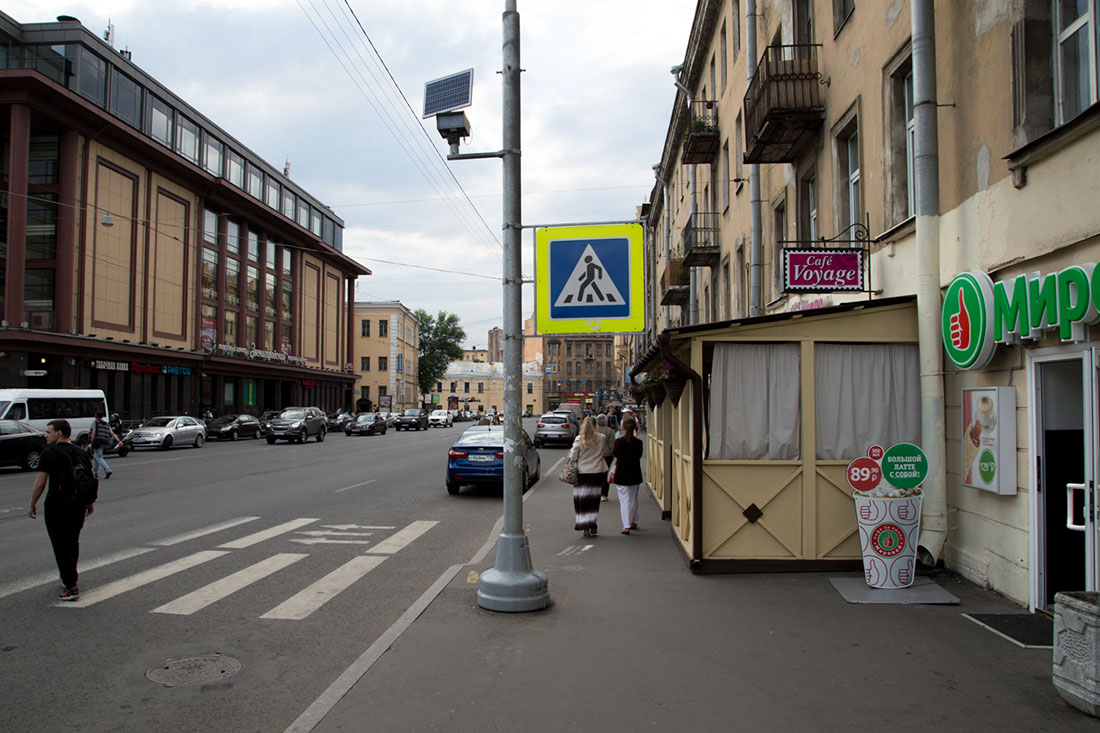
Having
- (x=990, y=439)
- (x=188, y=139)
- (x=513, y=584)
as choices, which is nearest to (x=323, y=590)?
(x=513, y=584)

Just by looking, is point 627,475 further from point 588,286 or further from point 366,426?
point 366,426

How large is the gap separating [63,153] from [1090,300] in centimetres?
3776

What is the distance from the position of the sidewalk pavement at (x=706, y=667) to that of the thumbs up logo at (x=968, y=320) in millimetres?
2179

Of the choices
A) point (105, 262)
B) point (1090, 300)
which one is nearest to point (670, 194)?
point (105, 262)

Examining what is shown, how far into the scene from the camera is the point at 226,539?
9.98 m

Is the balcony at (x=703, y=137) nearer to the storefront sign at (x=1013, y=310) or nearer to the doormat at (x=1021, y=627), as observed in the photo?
the storefront sign at (x=1013, y=310)

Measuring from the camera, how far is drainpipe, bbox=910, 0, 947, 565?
762cm

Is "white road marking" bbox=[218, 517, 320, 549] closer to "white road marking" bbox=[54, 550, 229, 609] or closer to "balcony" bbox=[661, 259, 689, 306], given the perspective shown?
"white road marking" bbox=[54, 550, 229, 609]

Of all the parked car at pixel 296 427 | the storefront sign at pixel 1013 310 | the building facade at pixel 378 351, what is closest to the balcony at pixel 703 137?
the storefront sign at pixel 1013 310

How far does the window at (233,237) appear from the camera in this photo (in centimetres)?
4758

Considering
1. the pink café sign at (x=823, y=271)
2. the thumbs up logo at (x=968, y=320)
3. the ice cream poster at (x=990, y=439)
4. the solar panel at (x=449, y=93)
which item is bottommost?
the ice cream poster at (x=990, y=439)

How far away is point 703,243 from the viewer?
71.4 ft

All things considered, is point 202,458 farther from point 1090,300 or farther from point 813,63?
point 1090,300

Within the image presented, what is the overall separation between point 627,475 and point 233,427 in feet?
112
